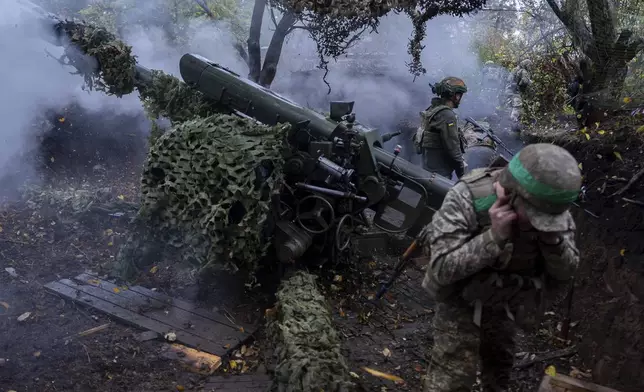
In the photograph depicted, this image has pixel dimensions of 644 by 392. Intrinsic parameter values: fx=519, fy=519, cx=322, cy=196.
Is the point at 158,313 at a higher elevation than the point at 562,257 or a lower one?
lower

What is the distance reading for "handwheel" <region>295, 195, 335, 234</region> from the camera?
17.9ft

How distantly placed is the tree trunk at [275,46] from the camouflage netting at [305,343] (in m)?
5.15

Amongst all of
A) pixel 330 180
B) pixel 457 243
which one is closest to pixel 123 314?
pixel 330 180

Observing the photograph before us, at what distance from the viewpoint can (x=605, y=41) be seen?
648 centimetres

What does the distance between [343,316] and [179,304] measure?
1708 millimetres

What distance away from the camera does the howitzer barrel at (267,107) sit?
582cm

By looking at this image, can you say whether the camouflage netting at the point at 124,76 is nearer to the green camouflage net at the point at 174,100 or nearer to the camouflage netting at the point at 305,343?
the green camouflage net at the point at 174,100

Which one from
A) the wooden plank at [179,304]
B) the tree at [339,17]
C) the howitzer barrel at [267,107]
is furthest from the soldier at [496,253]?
the tree at [339,17]

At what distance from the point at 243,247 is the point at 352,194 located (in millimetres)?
1305

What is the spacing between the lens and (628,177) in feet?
15.3

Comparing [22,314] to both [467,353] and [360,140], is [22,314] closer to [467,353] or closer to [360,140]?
[360,140]

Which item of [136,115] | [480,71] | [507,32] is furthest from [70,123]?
[507,32]

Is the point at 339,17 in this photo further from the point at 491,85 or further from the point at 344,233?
the point at 491,85

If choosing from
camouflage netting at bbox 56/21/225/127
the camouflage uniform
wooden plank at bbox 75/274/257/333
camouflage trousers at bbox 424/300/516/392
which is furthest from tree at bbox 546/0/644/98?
the camouflage uniform
